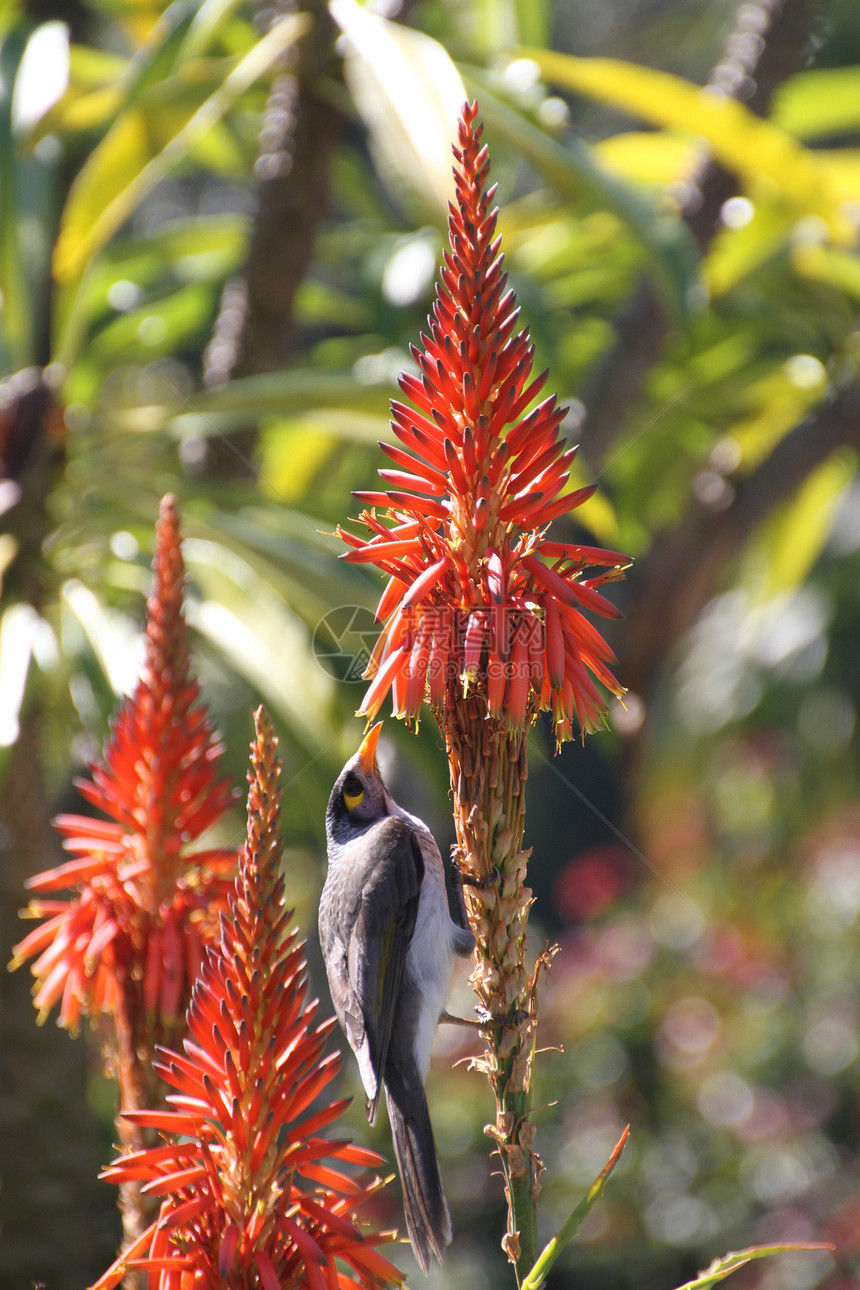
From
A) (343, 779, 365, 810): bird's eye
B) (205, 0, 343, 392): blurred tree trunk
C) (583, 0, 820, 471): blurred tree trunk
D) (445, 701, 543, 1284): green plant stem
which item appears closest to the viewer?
(445, 701, 543, 1284): green plant stem

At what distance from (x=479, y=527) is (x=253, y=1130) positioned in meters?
0.52

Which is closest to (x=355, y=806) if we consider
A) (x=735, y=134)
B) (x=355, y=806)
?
(x=355, y=806)

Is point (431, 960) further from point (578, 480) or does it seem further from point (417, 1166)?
point (578, 480)

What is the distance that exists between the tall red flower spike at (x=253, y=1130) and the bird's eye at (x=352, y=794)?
1.87 feet

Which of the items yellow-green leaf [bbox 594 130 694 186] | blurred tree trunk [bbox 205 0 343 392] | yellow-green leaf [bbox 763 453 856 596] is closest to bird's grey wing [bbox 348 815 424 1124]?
blurred tree trunk [bbox 205 0 343 392]

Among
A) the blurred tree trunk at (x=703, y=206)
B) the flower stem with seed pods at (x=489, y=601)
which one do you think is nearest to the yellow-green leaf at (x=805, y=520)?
the blurred tree trunk at (x=703, y=206)

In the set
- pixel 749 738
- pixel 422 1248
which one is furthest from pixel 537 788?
pixel 422 1248

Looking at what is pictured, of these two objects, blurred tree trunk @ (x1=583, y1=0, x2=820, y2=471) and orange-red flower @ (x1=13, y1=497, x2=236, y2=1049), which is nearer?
orange-red flower @ (x1=13, y1=497, x2=236, y2=1049)

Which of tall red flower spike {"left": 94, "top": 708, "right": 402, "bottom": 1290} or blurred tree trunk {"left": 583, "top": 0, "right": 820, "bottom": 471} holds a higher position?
blurred tree trunk {"left": 583, "top": 0, "right": 820, "bottom": 471}

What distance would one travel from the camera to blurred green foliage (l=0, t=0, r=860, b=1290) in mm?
2260

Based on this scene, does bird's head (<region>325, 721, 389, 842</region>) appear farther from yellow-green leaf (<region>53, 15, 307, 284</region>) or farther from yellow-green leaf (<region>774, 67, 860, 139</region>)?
yellow-green leaf (<region>774, 67, 860, 139</region>)

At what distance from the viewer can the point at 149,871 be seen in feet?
3.62

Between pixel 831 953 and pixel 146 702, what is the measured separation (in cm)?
436

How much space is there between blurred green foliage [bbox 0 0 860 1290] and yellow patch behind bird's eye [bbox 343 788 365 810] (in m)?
0.26
